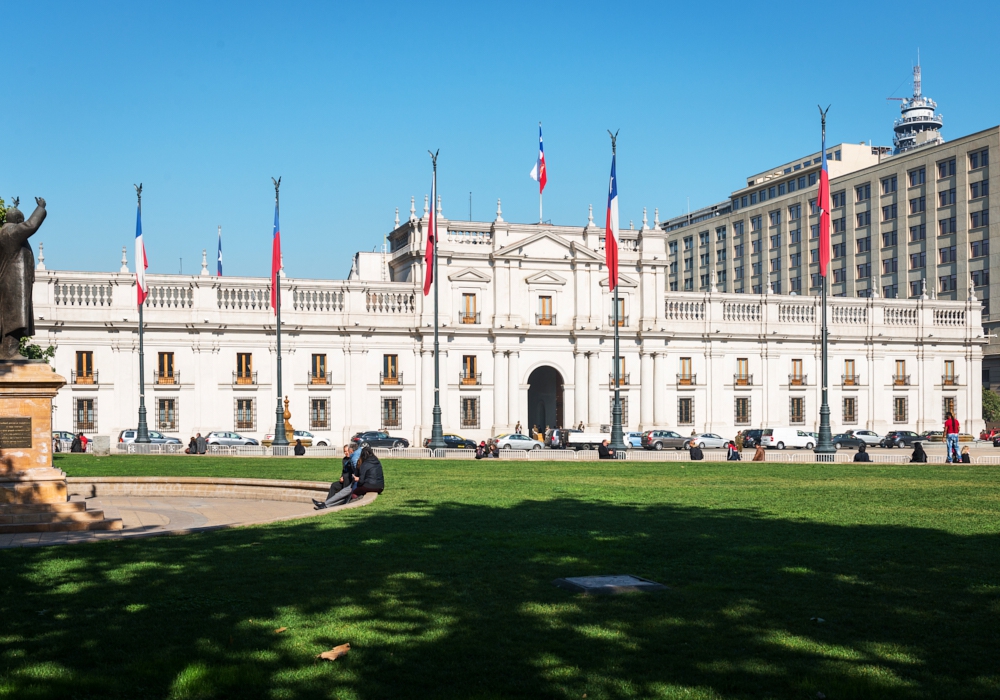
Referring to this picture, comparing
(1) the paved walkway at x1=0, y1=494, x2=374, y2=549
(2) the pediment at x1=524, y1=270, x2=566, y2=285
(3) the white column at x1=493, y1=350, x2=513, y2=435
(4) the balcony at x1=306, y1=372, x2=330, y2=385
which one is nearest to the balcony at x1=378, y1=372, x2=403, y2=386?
(4) the balcony at x1=306, y1=372, x2=330, y2=385

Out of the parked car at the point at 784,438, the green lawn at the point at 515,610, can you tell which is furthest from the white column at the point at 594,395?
the green lawn at the point at 515,610

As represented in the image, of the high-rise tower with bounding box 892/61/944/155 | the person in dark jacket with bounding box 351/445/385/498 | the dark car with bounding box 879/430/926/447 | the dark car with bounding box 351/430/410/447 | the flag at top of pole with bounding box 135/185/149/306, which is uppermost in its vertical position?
the high-rise tower with bounding box 892/61/944/155

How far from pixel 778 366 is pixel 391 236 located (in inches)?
1148

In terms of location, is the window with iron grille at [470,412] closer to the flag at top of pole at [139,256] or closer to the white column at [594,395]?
the white column at [594,395]

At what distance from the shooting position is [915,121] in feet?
354

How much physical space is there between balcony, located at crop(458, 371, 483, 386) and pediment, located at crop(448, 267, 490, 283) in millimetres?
6015

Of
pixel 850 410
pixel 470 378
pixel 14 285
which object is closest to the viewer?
pixel 14 285

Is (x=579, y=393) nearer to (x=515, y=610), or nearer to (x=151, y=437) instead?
(x=151, y=437)

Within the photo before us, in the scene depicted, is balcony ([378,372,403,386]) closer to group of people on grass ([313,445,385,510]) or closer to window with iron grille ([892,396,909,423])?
window with iron grille ([892,396,909,423])

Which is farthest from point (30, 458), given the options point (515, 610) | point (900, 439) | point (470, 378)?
point (900, 439)

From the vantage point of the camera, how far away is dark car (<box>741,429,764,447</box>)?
59.9 meters

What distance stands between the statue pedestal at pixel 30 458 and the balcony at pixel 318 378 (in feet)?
153

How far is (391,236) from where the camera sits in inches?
2815

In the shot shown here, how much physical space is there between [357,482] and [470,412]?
45844 mm
